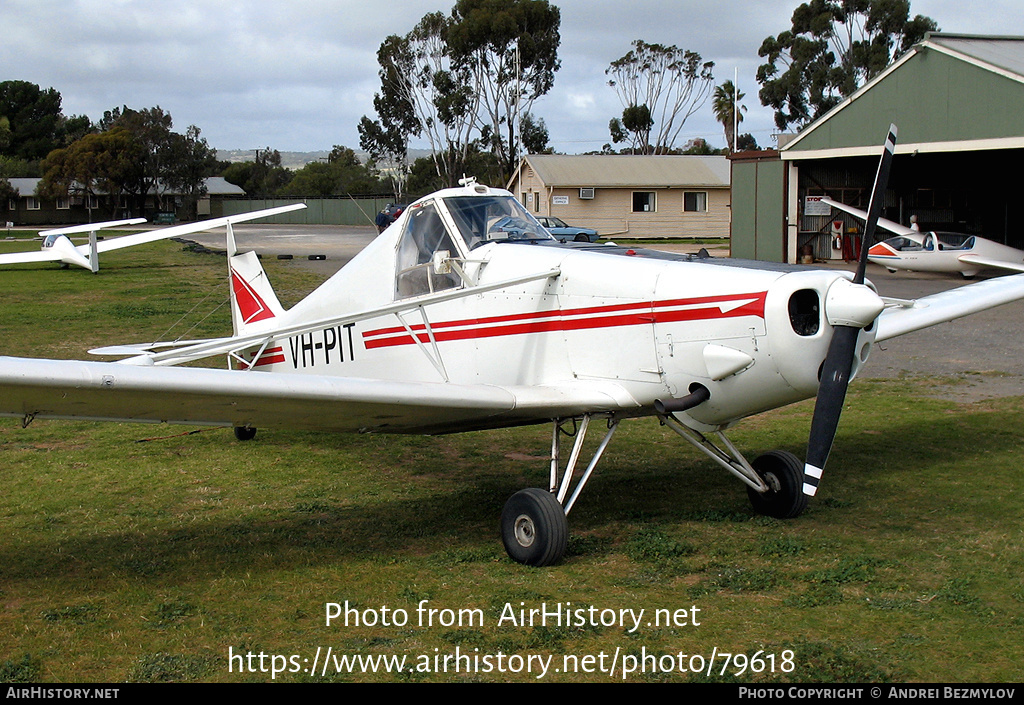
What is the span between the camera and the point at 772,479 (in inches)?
279

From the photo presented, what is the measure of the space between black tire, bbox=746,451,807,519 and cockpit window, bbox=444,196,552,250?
243 cm

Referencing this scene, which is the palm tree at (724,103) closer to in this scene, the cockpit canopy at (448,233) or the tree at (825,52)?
the tree at (825,52)

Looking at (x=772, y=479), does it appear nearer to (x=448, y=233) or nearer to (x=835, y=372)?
(x=835, y=372)

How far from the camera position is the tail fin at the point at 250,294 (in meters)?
10.2

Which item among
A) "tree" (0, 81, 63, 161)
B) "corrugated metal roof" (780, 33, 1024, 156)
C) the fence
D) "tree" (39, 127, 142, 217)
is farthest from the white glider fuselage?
"tree" (0, 81, 63, 161)

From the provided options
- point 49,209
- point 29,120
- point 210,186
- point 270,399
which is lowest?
point 270,399

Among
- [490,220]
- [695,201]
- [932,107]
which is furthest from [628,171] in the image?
[490,220]

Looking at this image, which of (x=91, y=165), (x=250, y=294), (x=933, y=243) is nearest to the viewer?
(x=250, y=294)

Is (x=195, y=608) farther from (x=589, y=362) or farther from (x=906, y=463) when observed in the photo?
(x=906, y=463)

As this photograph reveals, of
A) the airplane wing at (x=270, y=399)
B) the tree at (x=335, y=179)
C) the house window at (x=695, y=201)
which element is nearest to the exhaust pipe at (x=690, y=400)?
the airplane wing at (x=270, y=399)

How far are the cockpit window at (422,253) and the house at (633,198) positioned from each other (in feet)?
137

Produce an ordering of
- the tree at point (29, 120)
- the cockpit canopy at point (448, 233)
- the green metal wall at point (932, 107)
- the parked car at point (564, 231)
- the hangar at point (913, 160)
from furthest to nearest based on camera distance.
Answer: the tree at point (29, 120) → the parked car at point (564, 231) → the hangar at point (913, 160) → the green metal wall at point (932, 107) → the cockpit canopy at point (448, 233)

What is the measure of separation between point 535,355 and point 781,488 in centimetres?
204

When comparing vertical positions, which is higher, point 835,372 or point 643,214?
point 643,214
